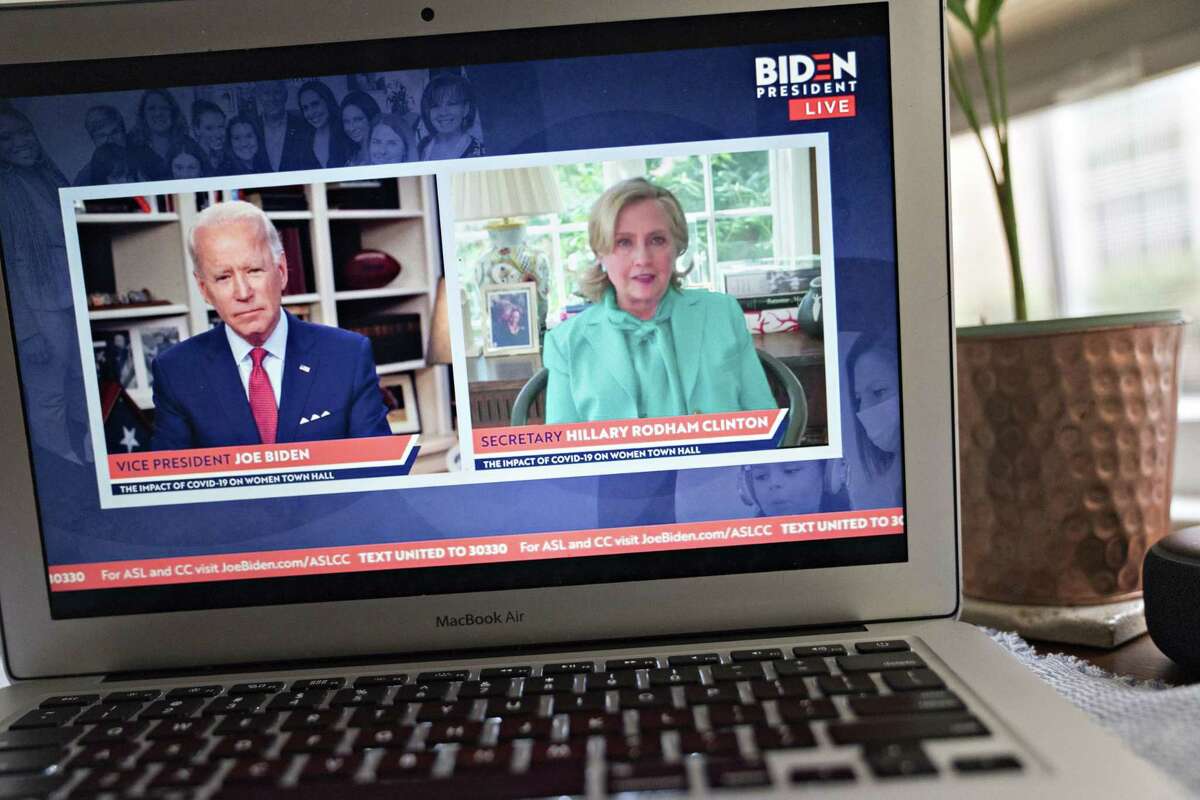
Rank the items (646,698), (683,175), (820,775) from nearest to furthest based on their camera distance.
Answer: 1. (820,775)
2. (646,698)
3. (683,175)

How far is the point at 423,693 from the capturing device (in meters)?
0.57

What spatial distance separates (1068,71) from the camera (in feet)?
3.30

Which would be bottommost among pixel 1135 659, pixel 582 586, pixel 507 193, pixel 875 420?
pixel 1135 659

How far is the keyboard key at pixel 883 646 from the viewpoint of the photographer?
1.92ft

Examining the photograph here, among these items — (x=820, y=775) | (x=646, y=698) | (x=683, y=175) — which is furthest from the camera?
(x=683, y=175)

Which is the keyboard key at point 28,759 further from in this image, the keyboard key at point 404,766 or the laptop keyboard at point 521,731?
the keyboard key at point 404,766

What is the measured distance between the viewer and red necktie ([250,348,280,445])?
2.13ft

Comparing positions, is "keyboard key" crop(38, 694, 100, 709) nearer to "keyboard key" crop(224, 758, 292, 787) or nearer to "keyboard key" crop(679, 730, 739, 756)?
"keyboard key" crop(224, 758, 292, 787)

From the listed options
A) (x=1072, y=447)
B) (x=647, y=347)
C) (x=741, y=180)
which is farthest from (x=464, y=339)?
(x=1072, y=447)

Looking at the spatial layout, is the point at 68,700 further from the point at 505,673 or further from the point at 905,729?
the point at 905,729

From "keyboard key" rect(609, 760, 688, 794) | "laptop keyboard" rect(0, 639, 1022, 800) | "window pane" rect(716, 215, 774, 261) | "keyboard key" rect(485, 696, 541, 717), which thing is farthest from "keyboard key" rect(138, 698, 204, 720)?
"window pane" rect(716, 215, 774, 261)

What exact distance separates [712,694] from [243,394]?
44 cm

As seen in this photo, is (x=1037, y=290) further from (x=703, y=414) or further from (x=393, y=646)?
(x=393, y=646)

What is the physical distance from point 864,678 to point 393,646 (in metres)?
0.37
